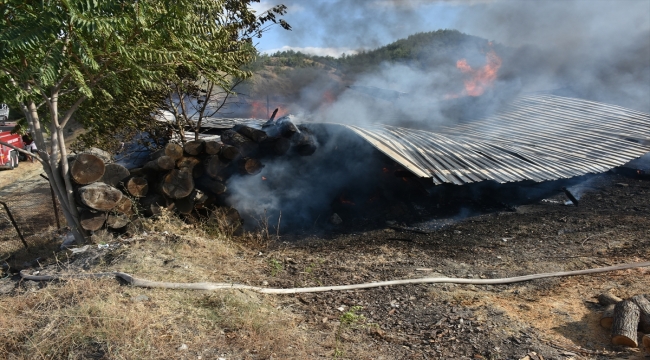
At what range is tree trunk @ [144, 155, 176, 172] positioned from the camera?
6.91m

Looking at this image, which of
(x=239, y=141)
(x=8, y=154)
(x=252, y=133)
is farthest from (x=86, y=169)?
(x=8, y=154)

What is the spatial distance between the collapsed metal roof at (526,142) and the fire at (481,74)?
8.30 ft

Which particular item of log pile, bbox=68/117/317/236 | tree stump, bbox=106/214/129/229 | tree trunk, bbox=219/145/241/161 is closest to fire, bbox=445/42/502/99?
log pile, bbox=68/117/317/236

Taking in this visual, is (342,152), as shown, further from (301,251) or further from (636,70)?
(636,70)

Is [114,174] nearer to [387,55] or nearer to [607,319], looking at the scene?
[607,319]

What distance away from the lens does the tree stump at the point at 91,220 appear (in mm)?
6355

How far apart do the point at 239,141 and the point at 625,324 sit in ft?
20.0

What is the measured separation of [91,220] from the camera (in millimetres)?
6387

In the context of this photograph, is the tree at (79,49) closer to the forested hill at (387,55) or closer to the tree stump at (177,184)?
the tree stump at (177,184)

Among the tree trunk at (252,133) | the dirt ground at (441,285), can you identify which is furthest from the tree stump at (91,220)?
the tree trunk at (252,133)

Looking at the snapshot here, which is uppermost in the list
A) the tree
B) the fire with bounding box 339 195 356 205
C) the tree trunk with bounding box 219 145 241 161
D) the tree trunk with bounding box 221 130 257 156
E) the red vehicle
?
the tree

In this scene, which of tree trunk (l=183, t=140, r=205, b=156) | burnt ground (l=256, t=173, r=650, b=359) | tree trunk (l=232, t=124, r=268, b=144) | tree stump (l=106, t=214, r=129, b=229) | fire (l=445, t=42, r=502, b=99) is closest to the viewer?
burnt ground (l=256, t=173, r=650, b=359)

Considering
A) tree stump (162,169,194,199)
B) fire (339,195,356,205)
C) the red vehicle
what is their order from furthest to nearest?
the red vehicle < fire (339,195,356,205) < tree stump (162,169,194,199)

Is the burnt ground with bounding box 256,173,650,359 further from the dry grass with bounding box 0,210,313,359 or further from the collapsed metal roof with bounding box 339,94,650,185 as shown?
the collapsed metal roof with bounding box 339,94,650,185
